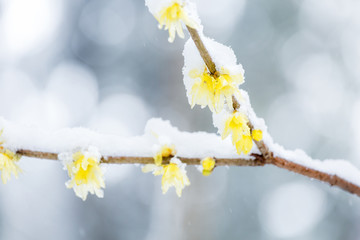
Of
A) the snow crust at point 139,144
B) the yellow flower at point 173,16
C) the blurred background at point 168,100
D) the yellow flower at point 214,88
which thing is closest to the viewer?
the yellow flower at point 173,16

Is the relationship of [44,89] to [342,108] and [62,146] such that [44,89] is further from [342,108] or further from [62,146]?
[62,146]

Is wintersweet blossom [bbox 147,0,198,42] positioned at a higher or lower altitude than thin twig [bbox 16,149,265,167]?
higher

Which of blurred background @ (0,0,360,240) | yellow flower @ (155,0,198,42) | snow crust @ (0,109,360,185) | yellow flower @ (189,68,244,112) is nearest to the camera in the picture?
yellow flower @ (155,0,198,42)

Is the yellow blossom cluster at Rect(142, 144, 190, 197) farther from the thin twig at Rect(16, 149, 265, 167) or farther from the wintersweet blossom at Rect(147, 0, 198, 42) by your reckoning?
→ the wintersweet blossom at Rect(147, 0, 198, 42)

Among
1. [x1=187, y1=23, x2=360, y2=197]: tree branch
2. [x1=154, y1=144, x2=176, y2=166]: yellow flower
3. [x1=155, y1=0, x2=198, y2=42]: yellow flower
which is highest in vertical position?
[x1=155, y1=0, x2=198, y2=42]: yellow flower

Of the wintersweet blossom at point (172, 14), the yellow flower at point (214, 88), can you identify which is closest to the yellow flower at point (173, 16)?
the wintersweet blossom at point (172, 14)

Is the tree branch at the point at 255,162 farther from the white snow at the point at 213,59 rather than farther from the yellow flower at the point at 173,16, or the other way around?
the yellow flower at the point at 173,16

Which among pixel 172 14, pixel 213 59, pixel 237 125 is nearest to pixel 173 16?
pixel 172 14

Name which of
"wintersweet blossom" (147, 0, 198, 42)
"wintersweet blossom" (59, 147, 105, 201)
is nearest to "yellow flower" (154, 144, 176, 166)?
"wintersweet blossom" (59, 147, 105, 201)
